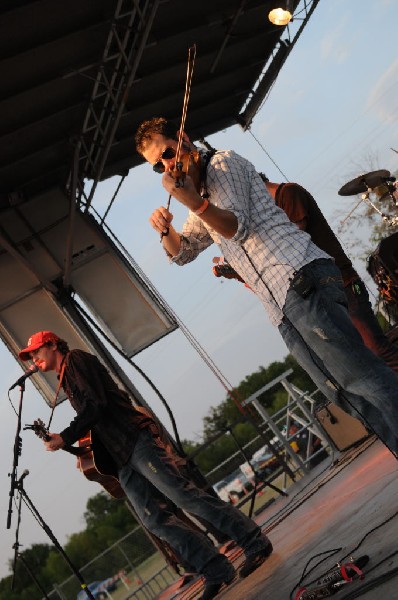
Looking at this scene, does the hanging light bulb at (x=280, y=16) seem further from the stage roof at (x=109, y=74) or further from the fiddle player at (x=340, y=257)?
the fiddle player at (x=340, y=257)

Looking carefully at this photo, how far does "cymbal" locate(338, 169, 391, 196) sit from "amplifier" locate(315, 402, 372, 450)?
→ 8.35 feet

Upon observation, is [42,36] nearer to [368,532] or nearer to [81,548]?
[368,532]

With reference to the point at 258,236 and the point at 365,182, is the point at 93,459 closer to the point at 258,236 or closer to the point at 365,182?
the point at 258,236

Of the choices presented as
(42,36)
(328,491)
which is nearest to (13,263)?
(42,36)

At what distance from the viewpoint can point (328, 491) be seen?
5109mm

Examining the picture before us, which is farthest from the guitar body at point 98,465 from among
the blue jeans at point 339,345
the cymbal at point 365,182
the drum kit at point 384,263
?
the cymbal at point 365,182

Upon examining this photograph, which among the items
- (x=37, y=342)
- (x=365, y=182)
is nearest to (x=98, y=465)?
(x=37, y=342)

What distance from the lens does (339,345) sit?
246cm

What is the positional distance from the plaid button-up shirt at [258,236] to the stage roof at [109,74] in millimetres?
3790

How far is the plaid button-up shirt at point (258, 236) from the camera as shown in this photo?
2.61 m

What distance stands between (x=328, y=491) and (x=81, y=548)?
139 ft

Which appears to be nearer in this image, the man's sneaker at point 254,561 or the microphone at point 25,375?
the man's sneaker at point 254,561

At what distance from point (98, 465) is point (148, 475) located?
33 cm

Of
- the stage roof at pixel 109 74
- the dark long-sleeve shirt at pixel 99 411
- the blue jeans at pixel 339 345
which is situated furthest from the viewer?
the stage roof at pixel 109 74
